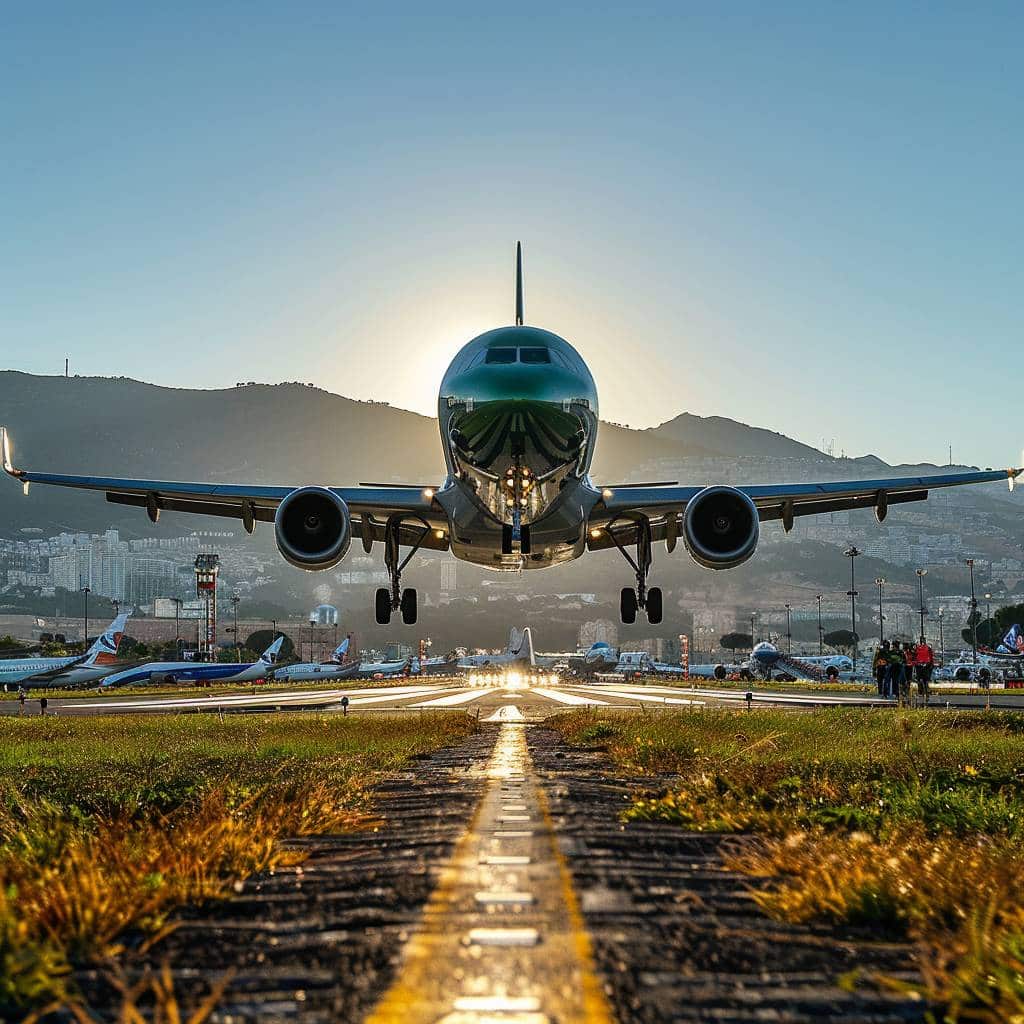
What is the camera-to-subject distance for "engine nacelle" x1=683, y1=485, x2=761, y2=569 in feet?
74.5

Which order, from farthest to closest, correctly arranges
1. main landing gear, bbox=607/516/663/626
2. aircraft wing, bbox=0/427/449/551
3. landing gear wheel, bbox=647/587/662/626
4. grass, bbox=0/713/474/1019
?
landing gear wheel, bbox=647/587/662/626 → main landing gear, bbox=607/516/663/626 → aircraft wing, bbox=0/427/449/551 → grass, bbox=0/713/474/1019

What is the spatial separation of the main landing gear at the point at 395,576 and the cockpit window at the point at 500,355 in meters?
6.59

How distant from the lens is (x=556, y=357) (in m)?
21.3

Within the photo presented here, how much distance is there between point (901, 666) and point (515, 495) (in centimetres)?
1858

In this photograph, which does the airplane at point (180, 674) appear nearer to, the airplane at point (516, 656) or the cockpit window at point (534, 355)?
the airplane at point (516, 656)

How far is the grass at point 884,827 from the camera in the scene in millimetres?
4254

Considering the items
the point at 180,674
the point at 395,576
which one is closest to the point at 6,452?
the point at 395,576

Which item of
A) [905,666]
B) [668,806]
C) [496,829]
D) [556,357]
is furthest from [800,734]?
[905,666]

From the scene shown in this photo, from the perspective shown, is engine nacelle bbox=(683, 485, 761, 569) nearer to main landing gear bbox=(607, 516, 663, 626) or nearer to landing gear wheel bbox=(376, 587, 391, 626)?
main landing gear bbox=(607, 516, 663, 626)

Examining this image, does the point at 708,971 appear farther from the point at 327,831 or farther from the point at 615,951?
the point at 327,831

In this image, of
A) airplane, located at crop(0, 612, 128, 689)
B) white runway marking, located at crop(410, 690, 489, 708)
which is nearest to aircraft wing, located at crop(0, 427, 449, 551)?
white runway marking, located at crop(410, 690, 489, 708)

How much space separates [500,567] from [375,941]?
22599 mm

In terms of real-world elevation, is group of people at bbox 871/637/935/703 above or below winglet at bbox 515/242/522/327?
below

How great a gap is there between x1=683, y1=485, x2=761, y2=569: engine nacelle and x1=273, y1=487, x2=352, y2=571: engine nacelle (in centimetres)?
719
